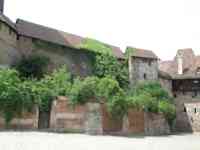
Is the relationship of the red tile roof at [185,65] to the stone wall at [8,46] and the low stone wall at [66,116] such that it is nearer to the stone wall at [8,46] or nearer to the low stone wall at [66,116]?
the low stone wall at [66,116]

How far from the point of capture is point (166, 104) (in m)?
32.3

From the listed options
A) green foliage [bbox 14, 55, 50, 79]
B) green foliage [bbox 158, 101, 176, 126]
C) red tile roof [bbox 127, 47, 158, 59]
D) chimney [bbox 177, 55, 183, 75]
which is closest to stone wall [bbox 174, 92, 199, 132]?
chimney [bbox 177, 55, 183, 75]

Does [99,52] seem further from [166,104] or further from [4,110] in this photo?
[4,110]

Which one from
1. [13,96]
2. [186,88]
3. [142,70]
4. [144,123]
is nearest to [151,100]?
[144,123]

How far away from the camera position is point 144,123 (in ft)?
96.0

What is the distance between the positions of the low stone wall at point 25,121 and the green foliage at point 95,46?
13705mm

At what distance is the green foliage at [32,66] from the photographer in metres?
30.8

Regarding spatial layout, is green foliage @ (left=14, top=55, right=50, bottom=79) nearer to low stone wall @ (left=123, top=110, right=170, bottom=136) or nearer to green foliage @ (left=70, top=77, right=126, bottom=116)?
green foliage @ (left=70, top=77, right=126, bottom=116)

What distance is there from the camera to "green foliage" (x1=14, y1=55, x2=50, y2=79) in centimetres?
3077

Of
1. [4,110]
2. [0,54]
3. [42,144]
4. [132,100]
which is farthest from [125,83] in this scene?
[42,144]

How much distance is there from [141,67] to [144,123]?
1106 cm

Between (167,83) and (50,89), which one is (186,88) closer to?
(167,83)

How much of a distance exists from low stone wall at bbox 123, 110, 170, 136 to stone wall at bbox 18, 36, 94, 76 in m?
10.2

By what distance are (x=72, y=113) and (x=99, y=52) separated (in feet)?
44.6
